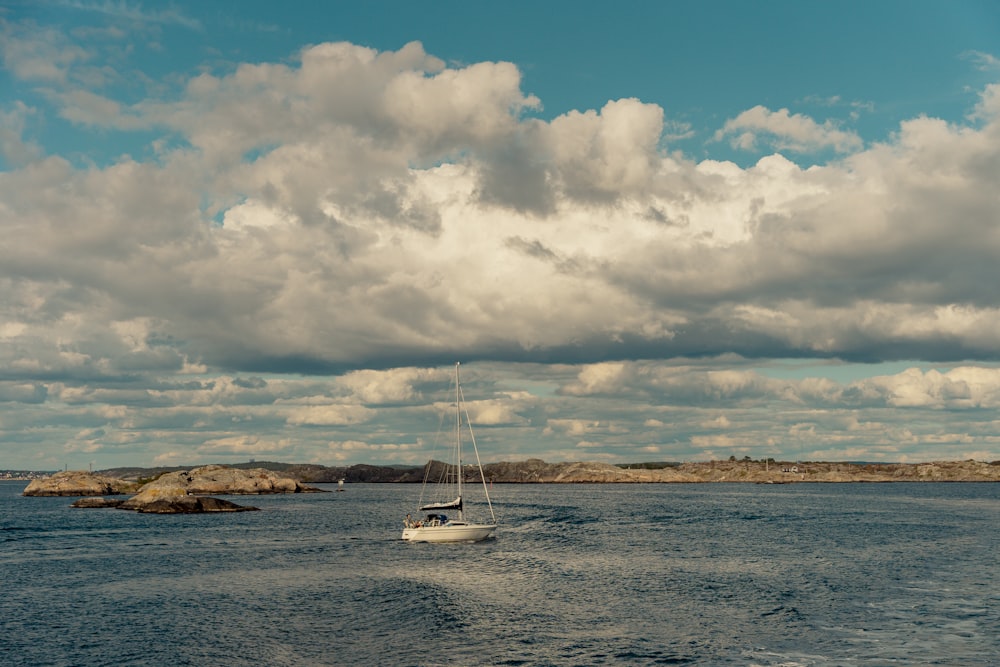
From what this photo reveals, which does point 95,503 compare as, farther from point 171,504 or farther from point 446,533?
point 446,533

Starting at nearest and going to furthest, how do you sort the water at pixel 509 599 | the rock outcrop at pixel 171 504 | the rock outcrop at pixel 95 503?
1. the water at pixel 509 599
2. the rock outcrop at pixel 171 504
3. the rock outcrop at pixel 95 503

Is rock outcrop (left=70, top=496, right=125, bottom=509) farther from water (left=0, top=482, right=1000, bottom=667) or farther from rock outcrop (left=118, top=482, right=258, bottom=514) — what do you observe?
water (left=0, top=482, right=1000, bottom=667)

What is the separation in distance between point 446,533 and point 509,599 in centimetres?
3762

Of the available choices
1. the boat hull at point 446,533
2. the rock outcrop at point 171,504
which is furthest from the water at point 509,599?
the rock outcrop at point 171,504

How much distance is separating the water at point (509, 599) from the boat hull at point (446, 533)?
6.15 ft

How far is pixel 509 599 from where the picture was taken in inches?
2339

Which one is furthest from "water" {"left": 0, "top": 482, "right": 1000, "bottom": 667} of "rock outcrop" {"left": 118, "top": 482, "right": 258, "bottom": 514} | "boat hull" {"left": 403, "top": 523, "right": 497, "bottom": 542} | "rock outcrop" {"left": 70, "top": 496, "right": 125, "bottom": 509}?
"rock outcrop" {"left": 70, "top": 496, "right": 125, "bottom": 509}

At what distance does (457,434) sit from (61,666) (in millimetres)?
68142

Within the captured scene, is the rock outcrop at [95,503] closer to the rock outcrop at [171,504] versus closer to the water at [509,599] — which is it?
the rock outcrop at [171,504]

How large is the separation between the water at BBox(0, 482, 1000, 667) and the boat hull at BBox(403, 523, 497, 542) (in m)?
1.87

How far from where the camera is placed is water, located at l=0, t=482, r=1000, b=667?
43.6 m

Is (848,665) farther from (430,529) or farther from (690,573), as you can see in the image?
(430,529)

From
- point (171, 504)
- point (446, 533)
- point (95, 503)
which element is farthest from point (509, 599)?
point (95, 503)

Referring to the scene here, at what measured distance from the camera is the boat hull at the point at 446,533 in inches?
3775
